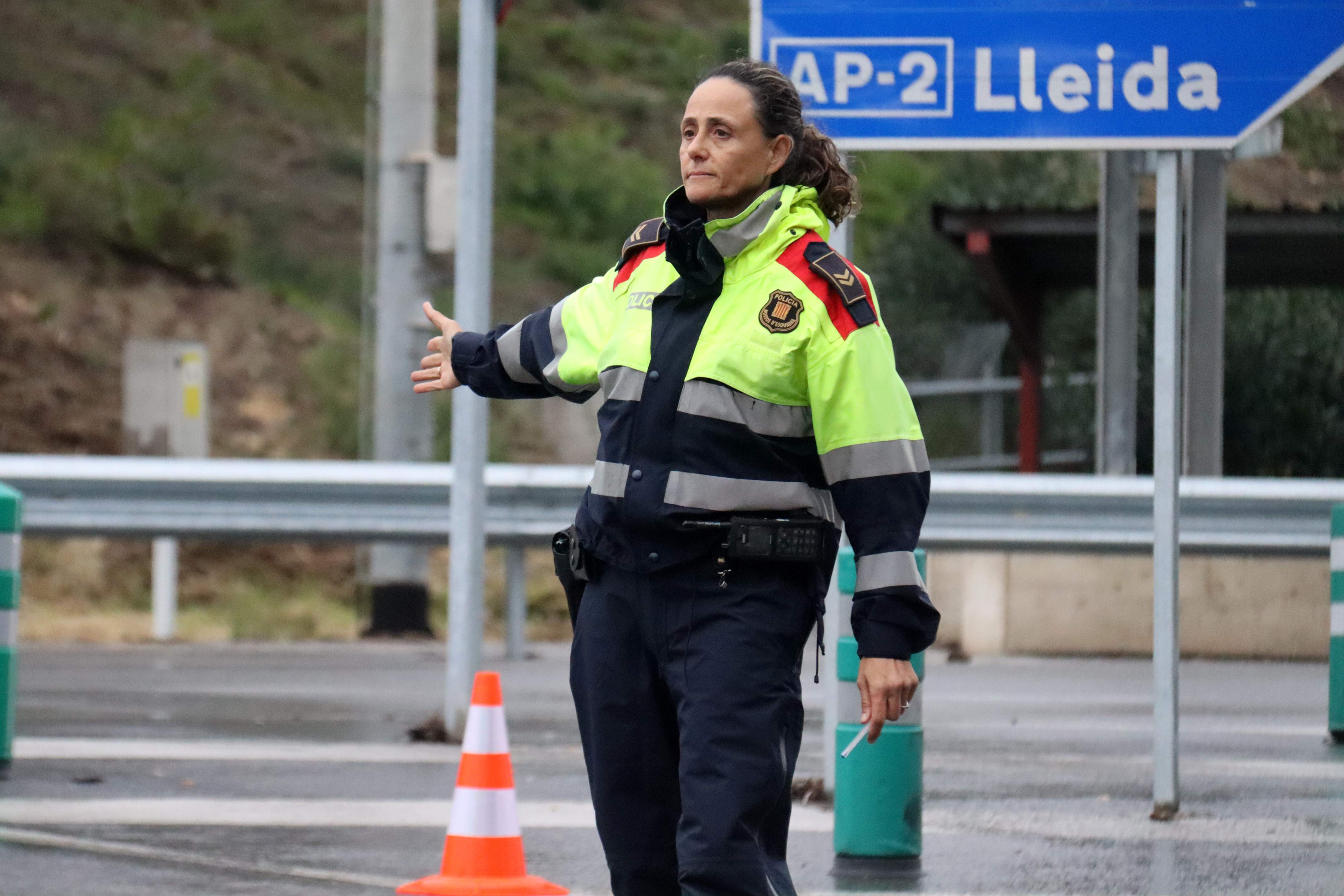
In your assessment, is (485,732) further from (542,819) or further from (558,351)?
(558,351)

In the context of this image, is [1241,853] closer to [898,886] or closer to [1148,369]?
[898,886]

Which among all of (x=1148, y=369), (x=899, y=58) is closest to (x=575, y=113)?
(x=1148, y=369)

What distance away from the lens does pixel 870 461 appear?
3.43 meters

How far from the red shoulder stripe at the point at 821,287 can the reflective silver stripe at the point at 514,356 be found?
591 millimetres

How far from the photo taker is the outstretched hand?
3996 mm

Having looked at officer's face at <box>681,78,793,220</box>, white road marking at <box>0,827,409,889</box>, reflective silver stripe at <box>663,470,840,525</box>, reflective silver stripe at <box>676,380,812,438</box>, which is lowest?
white road marking at <box>0,827,409,889</box>

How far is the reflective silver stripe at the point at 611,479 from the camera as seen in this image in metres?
3.53

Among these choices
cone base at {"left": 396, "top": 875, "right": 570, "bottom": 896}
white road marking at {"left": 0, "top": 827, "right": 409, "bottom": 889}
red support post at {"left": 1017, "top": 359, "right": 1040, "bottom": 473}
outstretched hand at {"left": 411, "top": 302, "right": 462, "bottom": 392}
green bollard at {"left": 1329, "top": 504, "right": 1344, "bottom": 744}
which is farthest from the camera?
red support post at {"left": 1017, "top": 359, "right": 1040, "bottom": 473}

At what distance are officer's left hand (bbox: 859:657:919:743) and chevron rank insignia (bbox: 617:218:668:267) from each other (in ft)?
2.82

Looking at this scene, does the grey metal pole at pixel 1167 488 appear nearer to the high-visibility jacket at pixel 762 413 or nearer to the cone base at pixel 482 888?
the cone base at pixel 482 888

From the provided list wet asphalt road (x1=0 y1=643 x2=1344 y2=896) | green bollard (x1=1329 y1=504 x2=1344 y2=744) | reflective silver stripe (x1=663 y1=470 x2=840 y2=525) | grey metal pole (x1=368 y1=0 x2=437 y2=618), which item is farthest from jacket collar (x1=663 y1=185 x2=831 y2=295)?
grey metal pole (x1=368 y1=0 x2=437 y2=618)

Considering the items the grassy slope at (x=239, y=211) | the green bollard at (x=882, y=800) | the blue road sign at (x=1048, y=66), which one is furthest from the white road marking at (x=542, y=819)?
the grassy slope at (x=239, y=211)

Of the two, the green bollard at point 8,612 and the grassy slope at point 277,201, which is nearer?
the green bollard at point 8,612

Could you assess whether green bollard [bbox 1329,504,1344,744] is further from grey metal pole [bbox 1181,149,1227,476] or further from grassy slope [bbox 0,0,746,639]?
grassy slope [bbox 0,0,746,639]
